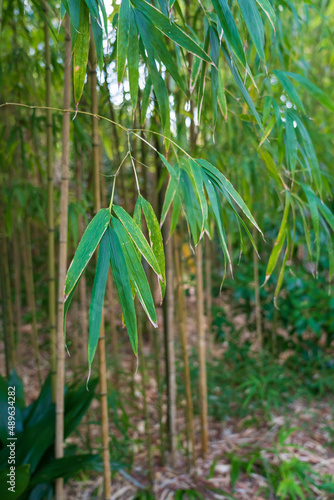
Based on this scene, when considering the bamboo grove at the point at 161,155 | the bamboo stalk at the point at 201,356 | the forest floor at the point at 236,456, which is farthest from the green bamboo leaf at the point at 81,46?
the forest floor at the point at 236,456

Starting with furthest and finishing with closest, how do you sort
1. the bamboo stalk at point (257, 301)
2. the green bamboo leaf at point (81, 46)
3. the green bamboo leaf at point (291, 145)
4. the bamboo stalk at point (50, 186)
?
1. the bamboo stalk at point (257, 301)
2. the bamboo stalk at point (50, 186)
3. the green bamboo leaf at point (291, 145)
4. the green bamboo leaf at point (81, 46)

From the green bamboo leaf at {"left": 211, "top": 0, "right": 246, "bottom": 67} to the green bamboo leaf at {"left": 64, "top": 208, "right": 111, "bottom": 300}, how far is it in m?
0.37

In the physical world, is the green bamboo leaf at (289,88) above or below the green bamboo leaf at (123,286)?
above

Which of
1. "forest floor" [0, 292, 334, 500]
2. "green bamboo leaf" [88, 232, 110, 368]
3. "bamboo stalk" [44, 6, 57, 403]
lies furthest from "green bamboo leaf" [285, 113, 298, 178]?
"forest floor" [0, 292, 334, 500]

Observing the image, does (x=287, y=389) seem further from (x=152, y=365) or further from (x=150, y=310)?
(x=150, y=310)

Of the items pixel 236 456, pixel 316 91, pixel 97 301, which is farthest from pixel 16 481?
pixel 316 91

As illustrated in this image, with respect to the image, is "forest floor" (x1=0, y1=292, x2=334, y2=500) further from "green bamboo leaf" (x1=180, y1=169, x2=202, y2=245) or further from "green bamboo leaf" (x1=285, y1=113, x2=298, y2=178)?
"green bamboo leaf" (x1=285, y1=113, x2=298, y2=178)

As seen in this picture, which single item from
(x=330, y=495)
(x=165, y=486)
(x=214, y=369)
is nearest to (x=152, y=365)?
(x=214, y=369)

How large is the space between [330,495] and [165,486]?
582mm

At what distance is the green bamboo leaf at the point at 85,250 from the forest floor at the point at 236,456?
3.22ft

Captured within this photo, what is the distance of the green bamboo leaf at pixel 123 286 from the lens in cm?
64

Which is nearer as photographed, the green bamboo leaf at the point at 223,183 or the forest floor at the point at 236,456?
the green bamboo leaf at the point at 223,183

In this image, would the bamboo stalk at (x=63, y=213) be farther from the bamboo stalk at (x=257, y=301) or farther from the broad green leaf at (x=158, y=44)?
the bamboo stalk at (x=257, y=301)

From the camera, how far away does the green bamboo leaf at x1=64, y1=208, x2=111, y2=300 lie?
24.7 inches
